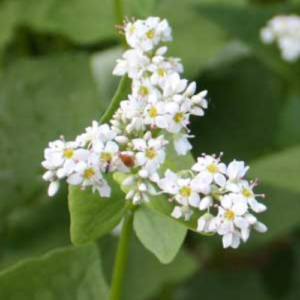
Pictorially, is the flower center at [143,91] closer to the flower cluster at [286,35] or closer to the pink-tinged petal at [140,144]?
the pink-tinged petal at [140,144]

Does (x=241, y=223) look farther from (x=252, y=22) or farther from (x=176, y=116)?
(x=252, y=22)

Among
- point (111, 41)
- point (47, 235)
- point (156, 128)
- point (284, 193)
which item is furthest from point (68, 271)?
point (111, 41)

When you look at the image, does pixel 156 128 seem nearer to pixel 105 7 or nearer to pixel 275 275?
pixel 105 7

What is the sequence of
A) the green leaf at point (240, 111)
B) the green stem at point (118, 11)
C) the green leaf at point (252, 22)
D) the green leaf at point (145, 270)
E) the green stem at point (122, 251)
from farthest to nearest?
1. the green leaf at point (240, 111)
2. the green leaf at point (252, 22)
3. the green leaf at point (145, 270)
4. the green stem at point (118, 11)
5. the green stem at point (122, 251)

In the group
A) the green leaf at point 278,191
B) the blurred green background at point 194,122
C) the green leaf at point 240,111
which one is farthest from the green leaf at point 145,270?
the green leaf at point 240,111

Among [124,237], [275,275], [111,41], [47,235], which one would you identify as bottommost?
[275,275]

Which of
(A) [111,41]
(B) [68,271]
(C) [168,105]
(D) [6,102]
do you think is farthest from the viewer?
(A) [111,41]

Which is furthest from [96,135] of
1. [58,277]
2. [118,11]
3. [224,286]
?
[224,286]
